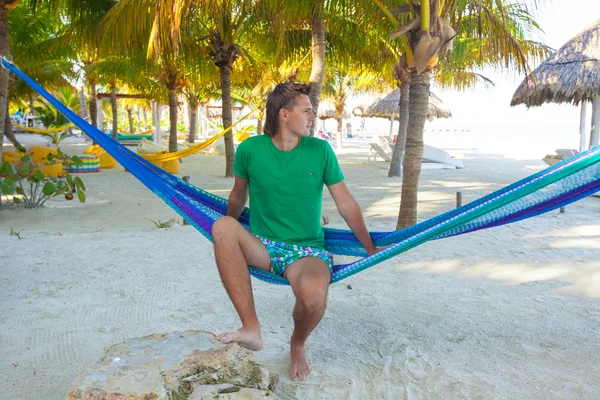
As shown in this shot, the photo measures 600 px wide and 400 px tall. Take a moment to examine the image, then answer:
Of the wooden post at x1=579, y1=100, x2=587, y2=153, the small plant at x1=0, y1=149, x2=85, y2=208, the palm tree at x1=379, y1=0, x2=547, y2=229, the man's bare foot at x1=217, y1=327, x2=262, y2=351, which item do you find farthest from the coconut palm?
the wooden post at x1=579, y1=100, x2=587, y2=153

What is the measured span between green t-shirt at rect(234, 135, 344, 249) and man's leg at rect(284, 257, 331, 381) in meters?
0.13

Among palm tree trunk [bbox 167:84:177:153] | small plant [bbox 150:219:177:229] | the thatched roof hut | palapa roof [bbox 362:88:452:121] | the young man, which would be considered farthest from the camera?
the thatched roof hut

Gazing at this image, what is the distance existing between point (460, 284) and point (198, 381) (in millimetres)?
1655

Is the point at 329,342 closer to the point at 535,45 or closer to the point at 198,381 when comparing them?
the point at 198,381

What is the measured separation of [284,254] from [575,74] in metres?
7.26

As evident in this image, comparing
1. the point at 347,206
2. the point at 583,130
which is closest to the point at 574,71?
the point at 583,130

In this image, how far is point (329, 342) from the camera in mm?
1958

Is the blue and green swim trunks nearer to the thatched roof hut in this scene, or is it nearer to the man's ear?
the man's ear

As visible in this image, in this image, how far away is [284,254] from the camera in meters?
1.63

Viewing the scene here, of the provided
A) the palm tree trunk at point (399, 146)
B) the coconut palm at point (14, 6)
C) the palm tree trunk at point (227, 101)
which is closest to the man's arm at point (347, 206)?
the coconut palm at point (14, 6)

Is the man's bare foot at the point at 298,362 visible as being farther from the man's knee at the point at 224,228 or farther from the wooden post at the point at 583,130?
the wooden post at the point at 583,130

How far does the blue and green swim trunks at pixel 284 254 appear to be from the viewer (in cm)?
161

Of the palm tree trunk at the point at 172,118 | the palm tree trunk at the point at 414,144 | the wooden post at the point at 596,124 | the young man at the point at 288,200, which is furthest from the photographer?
the palm tree trunk at the point at 172,118

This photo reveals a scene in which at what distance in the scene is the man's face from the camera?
167 cm
